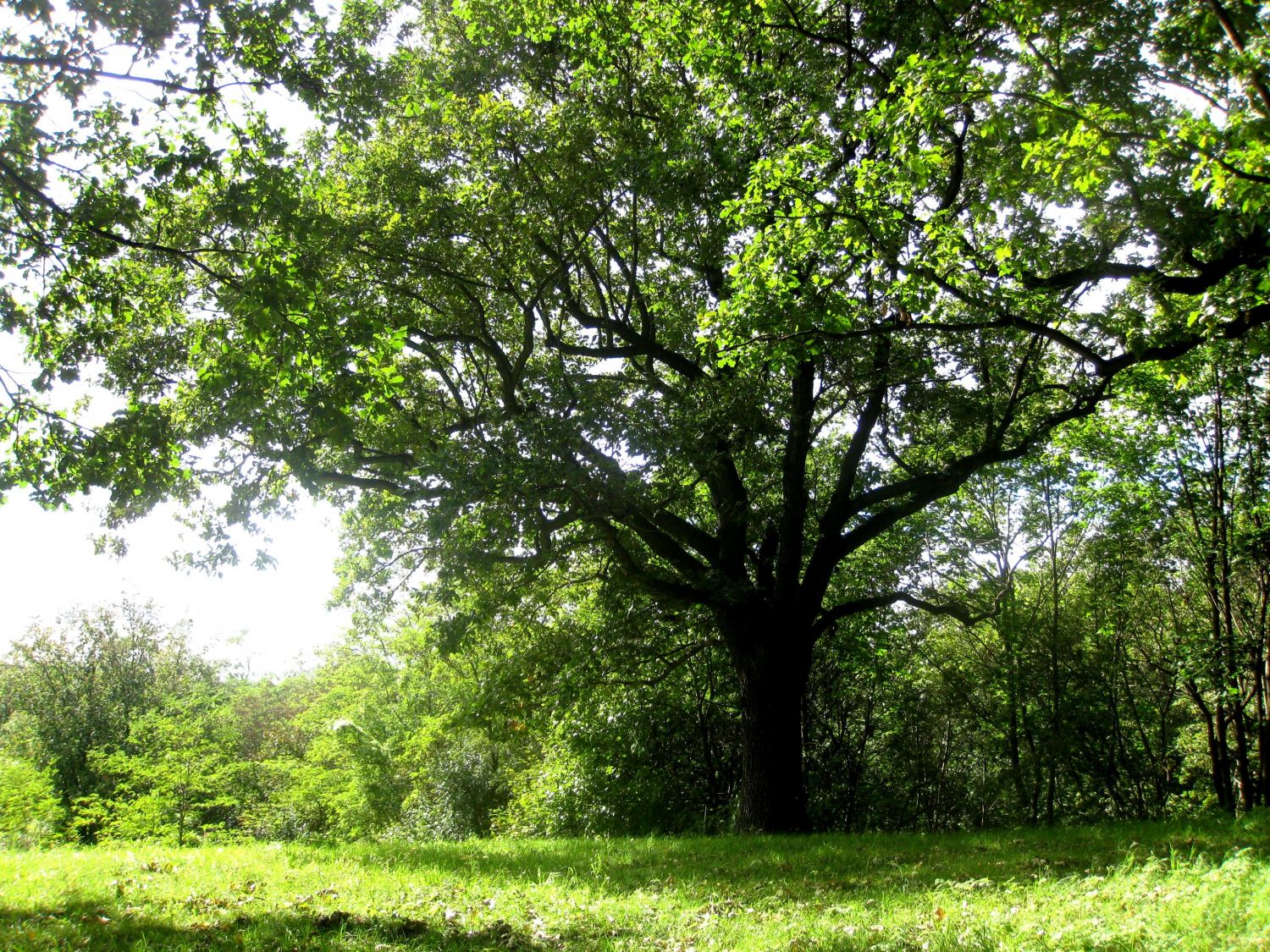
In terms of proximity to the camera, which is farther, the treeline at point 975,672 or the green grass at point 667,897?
the treeline at point 975,672

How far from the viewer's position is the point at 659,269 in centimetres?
1250

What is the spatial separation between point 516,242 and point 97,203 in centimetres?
488

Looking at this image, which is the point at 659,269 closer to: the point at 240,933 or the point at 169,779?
the point at 240,933

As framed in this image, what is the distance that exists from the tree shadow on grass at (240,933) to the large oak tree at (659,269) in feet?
11.2

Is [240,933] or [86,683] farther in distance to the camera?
[86,683]

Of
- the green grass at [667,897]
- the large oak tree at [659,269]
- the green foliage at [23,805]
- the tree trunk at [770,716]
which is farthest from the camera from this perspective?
the green foliage at [23,805]

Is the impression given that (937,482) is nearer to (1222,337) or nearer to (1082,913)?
(1222,337)

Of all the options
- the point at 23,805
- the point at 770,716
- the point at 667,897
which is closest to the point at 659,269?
the point at 770,716

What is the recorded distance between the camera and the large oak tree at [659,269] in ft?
20.3

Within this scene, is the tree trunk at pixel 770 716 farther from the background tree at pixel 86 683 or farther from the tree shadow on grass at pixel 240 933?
the background tree at pixel 86 683

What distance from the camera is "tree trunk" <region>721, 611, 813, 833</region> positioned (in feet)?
36.4

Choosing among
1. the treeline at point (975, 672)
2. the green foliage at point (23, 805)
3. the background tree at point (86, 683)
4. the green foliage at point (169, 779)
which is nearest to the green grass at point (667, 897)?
the treeline at point (975, 672)

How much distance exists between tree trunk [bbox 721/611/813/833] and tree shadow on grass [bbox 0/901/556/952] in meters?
6.81

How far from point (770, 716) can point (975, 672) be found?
246 inches
